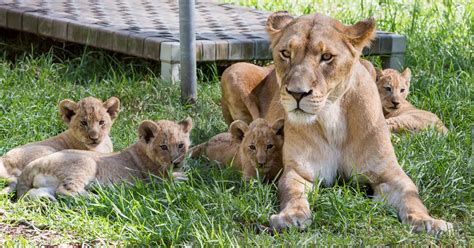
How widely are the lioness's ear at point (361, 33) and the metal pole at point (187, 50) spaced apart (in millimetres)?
2093

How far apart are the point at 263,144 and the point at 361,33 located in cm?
86

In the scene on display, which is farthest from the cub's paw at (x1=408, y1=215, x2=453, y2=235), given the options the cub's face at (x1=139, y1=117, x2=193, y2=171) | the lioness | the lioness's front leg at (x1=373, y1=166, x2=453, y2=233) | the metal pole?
the metal pole

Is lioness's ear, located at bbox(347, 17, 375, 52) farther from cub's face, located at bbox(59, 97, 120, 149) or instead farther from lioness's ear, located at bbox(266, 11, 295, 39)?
cub's face, located at bbox(59, 97, 120, 149)

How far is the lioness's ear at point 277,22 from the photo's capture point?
6406 millimetres

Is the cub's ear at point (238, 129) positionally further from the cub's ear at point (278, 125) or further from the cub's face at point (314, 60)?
the cub's face at point (314, 60)

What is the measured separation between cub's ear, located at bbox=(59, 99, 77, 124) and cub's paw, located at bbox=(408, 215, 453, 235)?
2.40 metres

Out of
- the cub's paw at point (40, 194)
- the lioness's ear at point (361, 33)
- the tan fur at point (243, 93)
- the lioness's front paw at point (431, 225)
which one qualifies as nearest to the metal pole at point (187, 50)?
the tan fur at point (243, 93)

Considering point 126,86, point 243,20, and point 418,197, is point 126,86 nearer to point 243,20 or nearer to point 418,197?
point 243,20

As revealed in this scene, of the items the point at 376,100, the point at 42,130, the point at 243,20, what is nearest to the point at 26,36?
the point at 243,20

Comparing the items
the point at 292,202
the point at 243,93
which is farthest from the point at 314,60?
the point at 243,93

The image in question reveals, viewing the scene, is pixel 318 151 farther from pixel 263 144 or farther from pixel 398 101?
pixel 398 101

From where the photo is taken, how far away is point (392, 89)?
310 inches

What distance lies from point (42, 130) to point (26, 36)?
9.52 feet

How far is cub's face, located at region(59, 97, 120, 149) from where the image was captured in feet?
22.4
